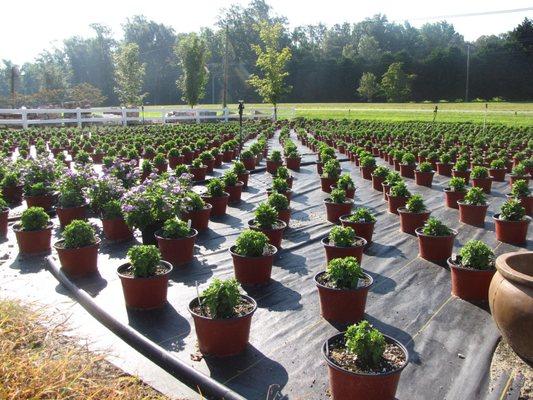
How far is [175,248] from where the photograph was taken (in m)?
5.99

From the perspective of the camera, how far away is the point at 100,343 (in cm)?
421

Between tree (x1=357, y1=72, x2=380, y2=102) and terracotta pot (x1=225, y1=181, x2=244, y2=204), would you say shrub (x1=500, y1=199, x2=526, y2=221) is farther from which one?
tree (x1=357, y1=72, x2=380, y2=102)

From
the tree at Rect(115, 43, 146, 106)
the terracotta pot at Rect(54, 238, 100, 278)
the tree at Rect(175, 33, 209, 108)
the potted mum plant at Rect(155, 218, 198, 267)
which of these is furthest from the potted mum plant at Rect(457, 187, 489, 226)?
the tree at Rect(115, 43, 146, 106)

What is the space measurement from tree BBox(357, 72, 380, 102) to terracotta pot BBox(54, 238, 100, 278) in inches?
2003

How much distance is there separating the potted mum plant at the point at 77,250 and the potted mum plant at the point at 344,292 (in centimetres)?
270

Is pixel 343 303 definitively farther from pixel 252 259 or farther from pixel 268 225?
pixel 268 225

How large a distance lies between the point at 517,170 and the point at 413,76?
4437 centimetres

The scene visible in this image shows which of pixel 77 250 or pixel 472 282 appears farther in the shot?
pixel 77 250

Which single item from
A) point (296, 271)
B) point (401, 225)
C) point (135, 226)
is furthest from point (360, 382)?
point (401, 225)

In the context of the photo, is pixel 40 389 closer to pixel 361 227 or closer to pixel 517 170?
pixel 361 227

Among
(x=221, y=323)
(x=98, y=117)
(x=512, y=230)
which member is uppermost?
(x=98, y=117)

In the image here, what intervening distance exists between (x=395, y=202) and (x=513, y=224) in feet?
6.79

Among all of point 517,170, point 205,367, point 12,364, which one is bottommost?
point 205,367

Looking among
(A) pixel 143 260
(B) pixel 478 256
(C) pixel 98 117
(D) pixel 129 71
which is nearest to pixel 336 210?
(B) pixel 478 256
